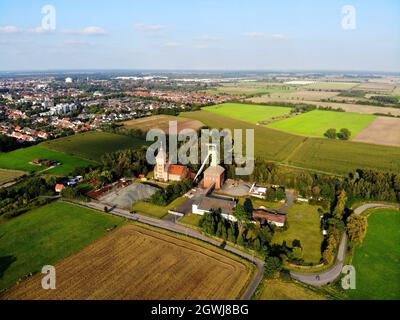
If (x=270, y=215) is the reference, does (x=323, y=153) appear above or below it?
above

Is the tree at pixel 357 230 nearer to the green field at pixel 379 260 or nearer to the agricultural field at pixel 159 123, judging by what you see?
the green field at pixel 379 260

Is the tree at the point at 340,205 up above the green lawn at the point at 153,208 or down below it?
above

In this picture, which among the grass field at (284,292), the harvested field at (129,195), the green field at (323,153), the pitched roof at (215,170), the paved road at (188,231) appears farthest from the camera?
the green field at (323,153)

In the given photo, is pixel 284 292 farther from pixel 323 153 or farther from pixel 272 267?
pixel 323 153

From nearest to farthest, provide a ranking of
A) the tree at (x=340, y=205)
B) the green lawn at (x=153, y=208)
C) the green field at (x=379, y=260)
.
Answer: the green field at (x=379, y=260) < the tree at (x=340, y=205) < the green lawn at (x=153, y=208)

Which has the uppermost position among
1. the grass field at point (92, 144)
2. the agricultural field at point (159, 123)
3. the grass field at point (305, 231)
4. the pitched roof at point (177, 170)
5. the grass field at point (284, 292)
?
the agricultural field at point (159, 123)

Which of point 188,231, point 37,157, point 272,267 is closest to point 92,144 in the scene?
point 37,157

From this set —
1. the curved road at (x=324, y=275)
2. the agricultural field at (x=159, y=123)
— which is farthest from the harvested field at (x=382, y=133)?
the curved road at (x=324, y=275)
